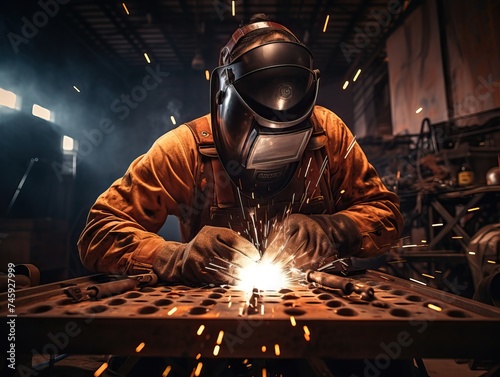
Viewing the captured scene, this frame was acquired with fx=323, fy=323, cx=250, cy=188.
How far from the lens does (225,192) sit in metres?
1.62

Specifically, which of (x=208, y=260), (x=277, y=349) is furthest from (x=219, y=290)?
(x=277, y=349)

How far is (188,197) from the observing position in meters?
1.70

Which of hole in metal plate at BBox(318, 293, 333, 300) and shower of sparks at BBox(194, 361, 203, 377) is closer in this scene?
hole in metal plate at BBox(318, 293, 333, 300)

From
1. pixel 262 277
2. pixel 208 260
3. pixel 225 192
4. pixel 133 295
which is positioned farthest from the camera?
pixel 225 192

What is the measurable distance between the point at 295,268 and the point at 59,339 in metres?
0.81

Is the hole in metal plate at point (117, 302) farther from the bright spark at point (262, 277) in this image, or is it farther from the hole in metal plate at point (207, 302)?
the bright spark at point (262, 277)

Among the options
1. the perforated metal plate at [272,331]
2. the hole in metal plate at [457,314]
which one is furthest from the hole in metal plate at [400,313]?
the hole in metal plate at [457,314]

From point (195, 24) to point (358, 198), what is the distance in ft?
24.9

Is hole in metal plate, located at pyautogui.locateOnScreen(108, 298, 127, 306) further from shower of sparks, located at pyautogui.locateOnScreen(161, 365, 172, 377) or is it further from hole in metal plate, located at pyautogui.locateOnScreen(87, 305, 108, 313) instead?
shower of sparks, located at pyautogui.locateOnScreen(161, 365, 172, 377)

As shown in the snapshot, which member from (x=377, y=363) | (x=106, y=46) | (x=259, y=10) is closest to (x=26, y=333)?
(x=377, y=363)

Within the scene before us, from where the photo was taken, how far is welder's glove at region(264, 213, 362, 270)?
125 cm

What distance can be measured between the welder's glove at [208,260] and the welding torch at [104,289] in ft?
0.32

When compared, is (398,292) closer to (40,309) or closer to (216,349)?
(216,349)

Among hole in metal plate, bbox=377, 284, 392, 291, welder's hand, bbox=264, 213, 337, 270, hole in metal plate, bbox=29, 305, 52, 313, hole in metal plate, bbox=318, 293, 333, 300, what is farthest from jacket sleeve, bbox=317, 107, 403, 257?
hole in metal plate, bbox=29, 305, 52, 313
